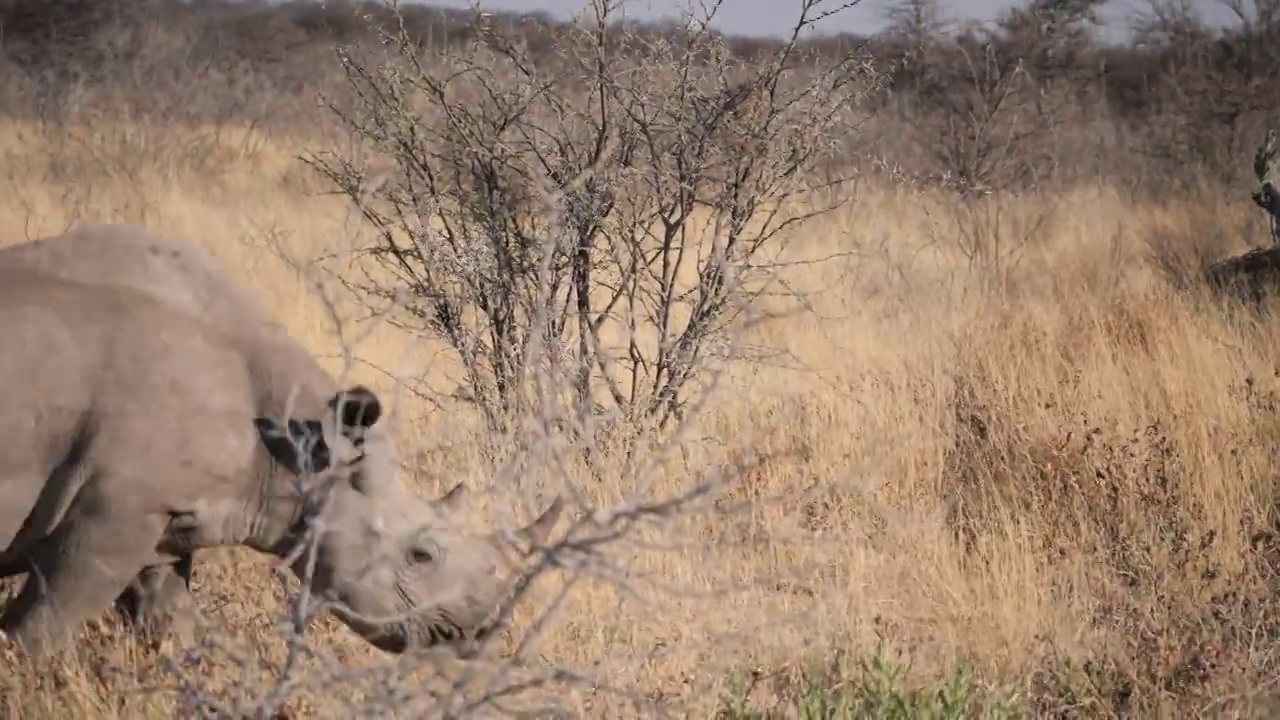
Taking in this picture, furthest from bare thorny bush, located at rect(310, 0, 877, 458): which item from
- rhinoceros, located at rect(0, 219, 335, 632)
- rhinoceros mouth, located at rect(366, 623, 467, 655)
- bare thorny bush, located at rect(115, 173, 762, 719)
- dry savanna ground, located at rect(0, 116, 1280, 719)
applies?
bare thorny bush, located at rect(115, 173, 762, 719)

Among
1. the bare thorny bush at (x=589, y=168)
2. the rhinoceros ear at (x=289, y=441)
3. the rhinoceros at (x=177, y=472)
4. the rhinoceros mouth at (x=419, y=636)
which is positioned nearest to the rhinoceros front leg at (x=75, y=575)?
the rhinoceros at (x=177, y=472)

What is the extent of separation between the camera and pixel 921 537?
462 cm

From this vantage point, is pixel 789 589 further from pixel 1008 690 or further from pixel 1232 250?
pixel 1232 250

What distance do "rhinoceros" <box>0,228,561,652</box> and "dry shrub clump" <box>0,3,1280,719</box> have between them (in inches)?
9.0

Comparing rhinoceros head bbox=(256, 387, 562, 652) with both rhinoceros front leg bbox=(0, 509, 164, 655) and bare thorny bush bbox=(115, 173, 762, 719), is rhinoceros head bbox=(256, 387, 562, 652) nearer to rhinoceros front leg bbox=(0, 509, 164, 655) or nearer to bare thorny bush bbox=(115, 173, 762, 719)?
bare thorny bush bbox=(115, 173, 762, 719)

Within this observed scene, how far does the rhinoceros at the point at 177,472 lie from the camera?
3463mm

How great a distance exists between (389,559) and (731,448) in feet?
7.43

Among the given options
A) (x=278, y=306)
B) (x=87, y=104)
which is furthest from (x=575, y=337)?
(x=87, y=104)

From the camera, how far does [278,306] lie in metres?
8.09

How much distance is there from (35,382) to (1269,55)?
1772 centimetres

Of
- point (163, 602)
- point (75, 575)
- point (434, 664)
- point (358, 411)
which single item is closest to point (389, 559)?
point (358, 411)

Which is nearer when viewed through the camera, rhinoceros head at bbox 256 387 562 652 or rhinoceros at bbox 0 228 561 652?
rhinoceros at bbox 0 228 561 652

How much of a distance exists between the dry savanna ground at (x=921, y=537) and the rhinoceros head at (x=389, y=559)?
0.20 m

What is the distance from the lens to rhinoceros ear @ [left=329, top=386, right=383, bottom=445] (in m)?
3.53
